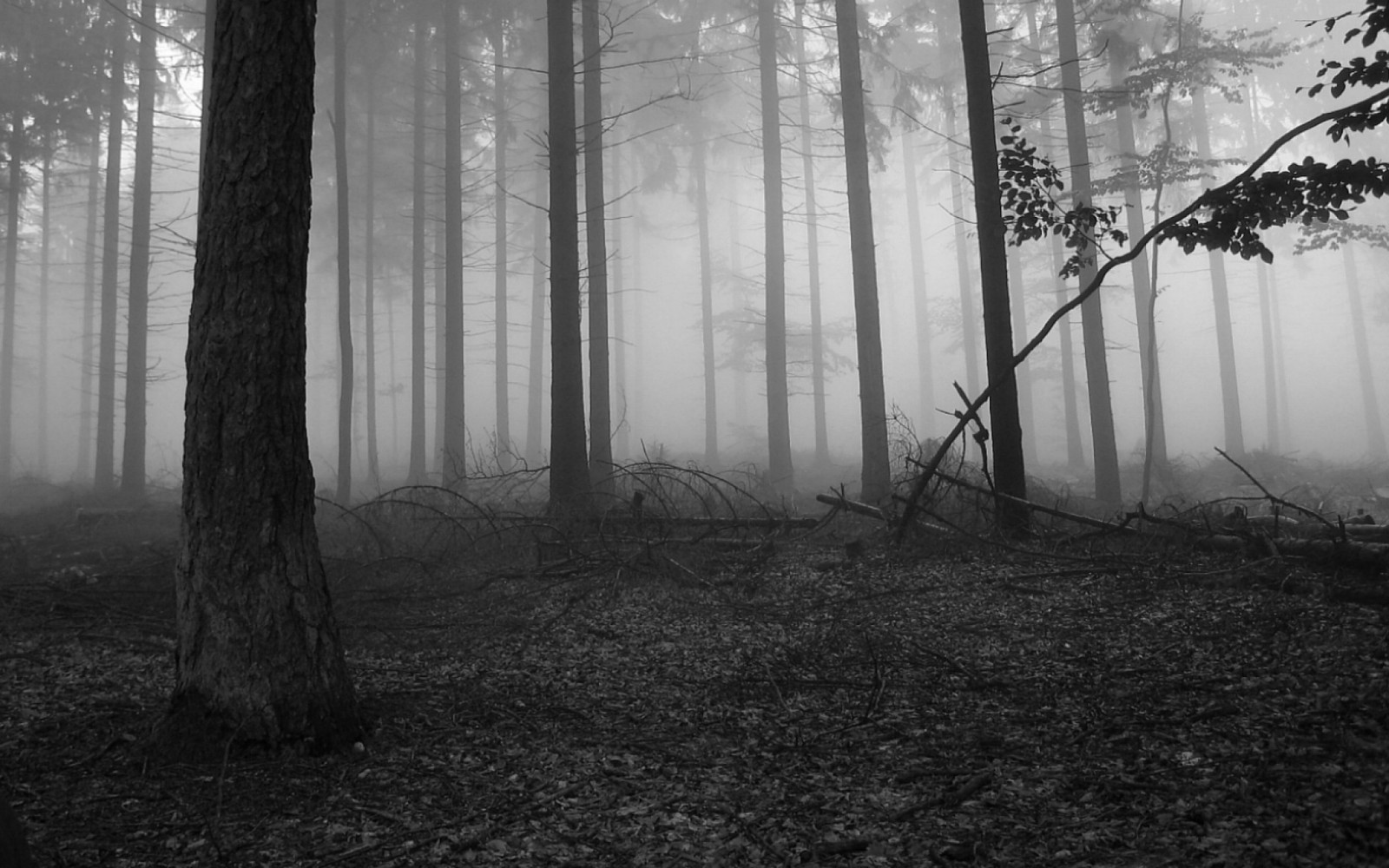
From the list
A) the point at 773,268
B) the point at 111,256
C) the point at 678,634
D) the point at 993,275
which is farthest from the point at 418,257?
the point at 678,634

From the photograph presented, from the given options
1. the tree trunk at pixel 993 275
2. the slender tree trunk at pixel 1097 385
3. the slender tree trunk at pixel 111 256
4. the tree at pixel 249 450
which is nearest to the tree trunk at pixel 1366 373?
the slender tree trunk at pixel 1097 385

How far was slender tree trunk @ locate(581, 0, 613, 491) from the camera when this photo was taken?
11.6m

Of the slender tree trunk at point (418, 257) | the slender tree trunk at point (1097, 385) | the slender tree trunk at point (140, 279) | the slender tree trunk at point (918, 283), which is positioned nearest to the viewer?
the slender tree trunk at point (1097, 385)

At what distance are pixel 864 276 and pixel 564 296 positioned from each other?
15.4ft

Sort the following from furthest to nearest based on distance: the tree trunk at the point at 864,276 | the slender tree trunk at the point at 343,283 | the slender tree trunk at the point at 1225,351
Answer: the slender tree trunk at the point at 1225,351 → the slender tree trunk at the point at 343,283 → the tree trunk at the point at 864,276

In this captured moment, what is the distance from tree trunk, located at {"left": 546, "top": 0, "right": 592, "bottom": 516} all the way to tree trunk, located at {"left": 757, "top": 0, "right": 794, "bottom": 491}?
6.93 metres

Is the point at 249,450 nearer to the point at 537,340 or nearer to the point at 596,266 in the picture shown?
the point at 596,266

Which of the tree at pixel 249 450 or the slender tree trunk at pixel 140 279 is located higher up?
the slender tree trunk at pixel 140 279

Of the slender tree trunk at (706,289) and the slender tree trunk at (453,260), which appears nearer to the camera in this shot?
the slender tree trunk at (453,260)

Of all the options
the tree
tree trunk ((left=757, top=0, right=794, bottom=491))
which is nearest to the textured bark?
tree trunk ((left=757, top=0, right=794, bottom=491))

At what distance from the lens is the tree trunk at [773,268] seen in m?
16.2

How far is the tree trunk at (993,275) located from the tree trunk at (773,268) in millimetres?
8622

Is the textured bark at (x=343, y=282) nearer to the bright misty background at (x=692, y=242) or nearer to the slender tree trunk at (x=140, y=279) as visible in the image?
the bright misty background at (x=692, y=242)

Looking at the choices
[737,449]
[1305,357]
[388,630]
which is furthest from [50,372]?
[1305,357]
